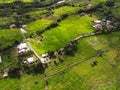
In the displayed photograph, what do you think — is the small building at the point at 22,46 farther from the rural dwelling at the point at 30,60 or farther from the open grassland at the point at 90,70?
the open grassland at the point at 90,70

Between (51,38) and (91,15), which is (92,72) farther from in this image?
(91,15)

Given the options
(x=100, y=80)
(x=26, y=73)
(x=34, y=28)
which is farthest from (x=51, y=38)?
(x=100, y=80)

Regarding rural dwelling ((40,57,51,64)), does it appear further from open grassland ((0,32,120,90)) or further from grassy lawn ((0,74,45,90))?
grassy lawn ((0,74,45,90))

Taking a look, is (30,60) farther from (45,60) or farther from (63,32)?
(63,32)

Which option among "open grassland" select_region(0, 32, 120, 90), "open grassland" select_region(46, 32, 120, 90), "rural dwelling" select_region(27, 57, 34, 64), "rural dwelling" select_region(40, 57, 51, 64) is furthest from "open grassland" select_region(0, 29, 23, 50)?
"open grassland" select_region(46, 32, 120, 90)

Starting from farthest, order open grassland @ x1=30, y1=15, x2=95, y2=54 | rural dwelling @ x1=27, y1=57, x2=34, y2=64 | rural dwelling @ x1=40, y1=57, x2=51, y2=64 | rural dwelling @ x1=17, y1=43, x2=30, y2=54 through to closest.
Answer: open grassland @ x1=30, y1=15, x2=95, y2=54
rural dwelling @ x1=17, y1=43, x2=30, y2=54
rural dwelling @ x1=27, y1=57, x2=34, y2=64
rural dwelling @ x1=40, y1=57, x2=51, y2=64

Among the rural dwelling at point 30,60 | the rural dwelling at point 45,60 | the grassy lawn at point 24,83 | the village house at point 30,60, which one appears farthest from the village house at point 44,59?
the grassy lawn at point 24,83
